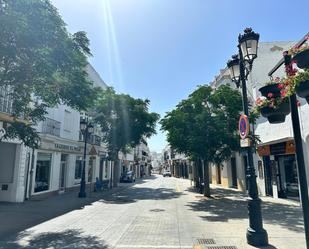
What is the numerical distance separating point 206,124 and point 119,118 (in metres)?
12.0

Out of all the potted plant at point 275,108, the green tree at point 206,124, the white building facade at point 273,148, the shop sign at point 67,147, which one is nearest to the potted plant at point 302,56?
the potted plant at point 275,108

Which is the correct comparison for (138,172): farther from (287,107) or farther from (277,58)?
(287,107)

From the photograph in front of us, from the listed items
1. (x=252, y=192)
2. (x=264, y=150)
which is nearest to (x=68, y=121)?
(x=264, y=150)

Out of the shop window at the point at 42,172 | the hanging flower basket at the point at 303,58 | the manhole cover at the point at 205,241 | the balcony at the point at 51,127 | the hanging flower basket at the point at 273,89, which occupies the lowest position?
the manhole cover at the point at 205,241

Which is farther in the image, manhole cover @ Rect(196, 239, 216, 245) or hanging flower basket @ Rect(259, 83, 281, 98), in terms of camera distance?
manhole cover @ Rect(196, 239, 216, 245)

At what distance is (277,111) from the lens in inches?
200

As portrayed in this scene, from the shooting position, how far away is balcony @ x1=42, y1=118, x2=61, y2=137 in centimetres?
1815

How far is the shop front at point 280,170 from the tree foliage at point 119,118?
1195 centimetres

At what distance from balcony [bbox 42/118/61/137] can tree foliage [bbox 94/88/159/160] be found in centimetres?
578

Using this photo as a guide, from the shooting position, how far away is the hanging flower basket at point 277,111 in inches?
197

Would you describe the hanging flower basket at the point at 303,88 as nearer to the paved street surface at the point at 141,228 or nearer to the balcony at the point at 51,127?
the paved street surface at the point at 141,228

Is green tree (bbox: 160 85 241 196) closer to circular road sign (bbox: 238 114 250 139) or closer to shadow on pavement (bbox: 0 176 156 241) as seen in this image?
shadow on pavement (bbox: 0 176 156 241)

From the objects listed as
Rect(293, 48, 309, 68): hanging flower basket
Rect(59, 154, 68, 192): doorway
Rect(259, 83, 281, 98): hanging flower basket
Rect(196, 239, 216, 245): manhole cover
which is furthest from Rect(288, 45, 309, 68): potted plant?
Rect(59, 154, 68, 192): doorway

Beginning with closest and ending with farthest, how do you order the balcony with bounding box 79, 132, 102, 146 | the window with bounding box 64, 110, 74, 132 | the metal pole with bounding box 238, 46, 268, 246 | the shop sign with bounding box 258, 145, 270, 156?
the metal pole with bounding box 238, 46, 268, 246 < the shop sign with bounding box 258, 145, 270, 156 < the window with bounding box 64, 110, 74, 132 < the balcony with bounding box 79, 132, 102, 146
